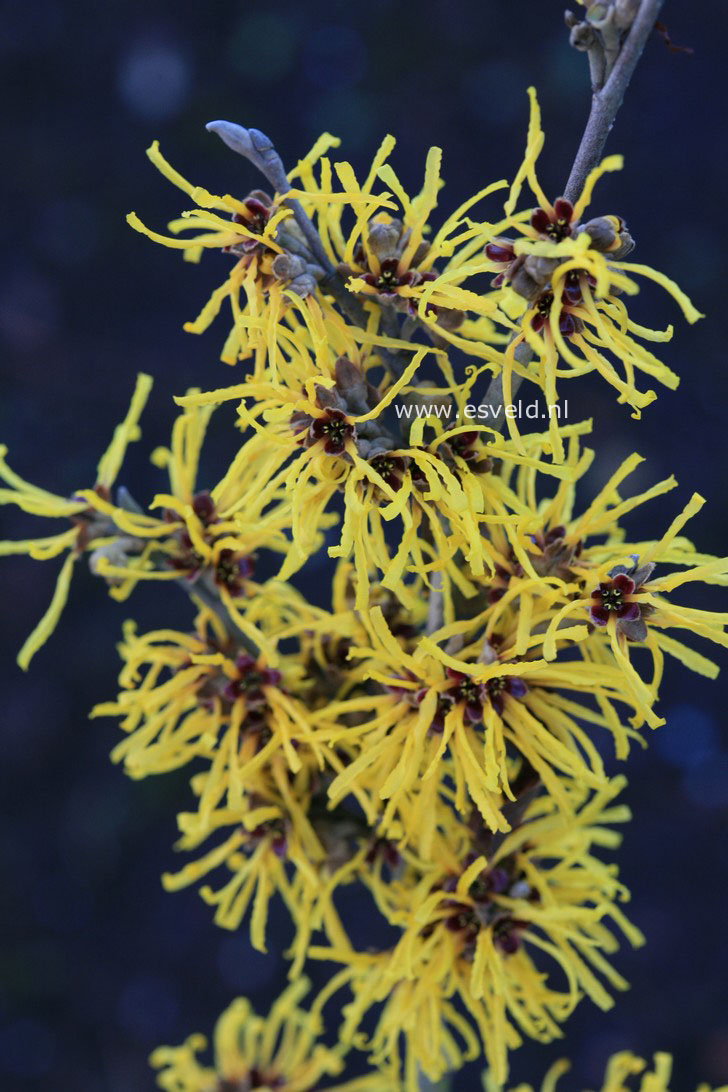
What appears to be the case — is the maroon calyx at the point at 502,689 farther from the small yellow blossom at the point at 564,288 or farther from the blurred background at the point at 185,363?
the blurred background at the point at 185,363

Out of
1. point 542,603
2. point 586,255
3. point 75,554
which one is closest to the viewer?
point 586,255

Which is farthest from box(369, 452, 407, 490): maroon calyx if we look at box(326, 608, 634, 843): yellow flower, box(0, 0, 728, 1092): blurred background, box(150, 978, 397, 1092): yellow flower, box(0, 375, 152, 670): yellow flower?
box(0, 0, 728, 1092): blurred background

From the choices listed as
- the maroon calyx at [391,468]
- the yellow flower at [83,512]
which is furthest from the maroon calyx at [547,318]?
the yellow flower at [83,512]

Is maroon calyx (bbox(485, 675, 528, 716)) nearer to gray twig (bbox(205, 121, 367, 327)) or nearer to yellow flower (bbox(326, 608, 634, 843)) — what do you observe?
yellow flower (bbox(326, 608, 634, 843))

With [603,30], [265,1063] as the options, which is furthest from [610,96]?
[265,1063]

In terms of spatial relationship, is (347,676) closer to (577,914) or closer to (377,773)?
(377,773)

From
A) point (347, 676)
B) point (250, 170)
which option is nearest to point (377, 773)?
point (347, 676)

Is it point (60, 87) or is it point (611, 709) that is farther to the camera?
point (60, 87)
